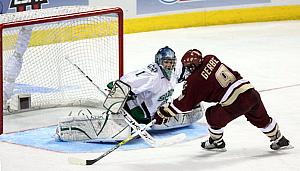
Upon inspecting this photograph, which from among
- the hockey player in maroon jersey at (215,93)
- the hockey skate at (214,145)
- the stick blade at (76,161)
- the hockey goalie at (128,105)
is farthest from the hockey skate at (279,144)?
the stick blade at (76,161)

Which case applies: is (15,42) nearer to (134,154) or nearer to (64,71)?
(64,71)

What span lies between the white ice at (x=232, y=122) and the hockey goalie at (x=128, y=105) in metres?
0.28

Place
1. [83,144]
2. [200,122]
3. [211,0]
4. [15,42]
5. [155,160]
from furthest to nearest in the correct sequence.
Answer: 1. [211,0]
2. [15,42]
3. [200,122]
4. [83,144]
5. [155,160]

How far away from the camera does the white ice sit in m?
5.54

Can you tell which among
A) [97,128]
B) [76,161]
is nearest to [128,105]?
[97,128]

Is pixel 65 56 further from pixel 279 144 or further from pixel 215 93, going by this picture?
pixel 279 144

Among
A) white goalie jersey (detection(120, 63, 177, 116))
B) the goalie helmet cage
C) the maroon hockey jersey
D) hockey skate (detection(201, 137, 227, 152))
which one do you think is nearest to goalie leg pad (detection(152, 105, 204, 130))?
white goalie jersey (detection(120, 63, 177, 116))

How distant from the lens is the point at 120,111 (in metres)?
6.10

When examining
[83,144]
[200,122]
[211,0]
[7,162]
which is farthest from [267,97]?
[211,0]

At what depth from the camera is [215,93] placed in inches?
223

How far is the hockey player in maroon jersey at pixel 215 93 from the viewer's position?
5590 mm

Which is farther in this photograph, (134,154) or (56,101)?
(56,101)

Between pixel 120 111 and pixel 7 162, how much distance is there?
87cm

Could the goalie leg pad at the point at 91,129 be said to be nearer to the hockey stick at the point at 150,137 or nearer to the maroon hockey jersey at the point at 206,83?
the hockey stick at the point at 150,137
